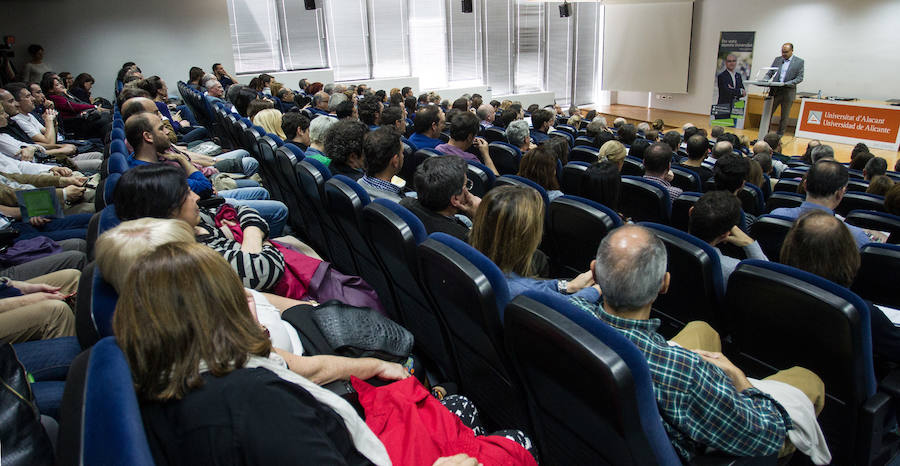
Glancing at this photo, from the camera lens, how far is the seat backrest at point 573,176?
12.3 ft

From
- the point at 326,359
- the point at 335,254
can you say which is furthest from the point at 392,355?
the point at 335,254

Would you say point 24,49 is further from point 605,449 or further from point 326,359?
point 605,449

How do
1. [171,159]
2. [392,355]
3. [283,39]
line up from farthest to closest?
[283,39] < [171,159] < [392,355]

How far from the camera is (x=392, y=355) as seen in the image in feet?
5.91

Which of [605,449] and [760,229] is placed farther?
[760,229]

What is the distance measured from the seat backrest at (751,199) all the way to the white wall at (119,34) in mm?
10515

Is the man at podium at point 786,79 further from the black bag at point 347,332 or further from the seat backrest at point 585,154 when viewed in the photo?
the black bag at point 347,332

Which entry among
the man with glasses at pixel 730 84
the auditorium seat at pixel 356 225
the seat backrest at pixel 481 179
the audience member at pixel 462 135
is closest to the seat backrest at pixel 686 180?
the audience member at pixel 462 135

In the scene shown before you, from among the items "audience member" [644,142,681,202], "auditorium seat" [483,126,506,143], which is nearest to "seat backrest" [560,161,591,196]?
"audience member" [644,142,681,202]

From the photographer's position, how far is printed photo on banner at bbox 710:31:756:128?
11570 mm

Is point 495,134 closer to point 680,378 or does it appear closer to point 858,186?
point 858,186

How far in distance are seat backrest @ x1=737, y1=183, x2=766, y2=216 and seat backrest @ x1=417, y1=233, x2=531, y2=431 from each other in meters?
2.78

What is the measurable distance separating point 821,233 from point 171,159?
3870 mm

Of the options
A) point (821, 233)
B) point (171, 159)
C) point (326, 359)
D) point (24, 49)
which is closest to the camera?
point (326, 359)
